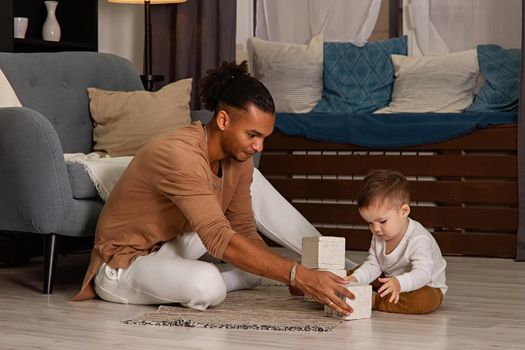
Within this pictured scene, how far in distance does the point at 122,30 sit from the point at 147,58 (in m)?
0.59

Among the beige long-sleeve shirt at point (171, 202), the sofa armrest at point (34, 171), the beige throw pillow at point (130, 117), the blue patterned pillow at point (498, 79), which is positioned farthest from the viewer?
the blue patterned pillow at point (498, 79)

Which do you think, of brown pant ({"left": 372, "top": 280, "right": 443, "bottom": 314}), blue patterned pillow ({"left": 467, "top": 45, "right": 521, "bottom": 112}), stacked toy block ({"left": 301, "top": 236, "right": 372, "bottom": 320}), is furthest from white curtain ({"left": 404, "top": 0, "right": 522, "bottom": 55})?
stacked toy block ({"left": 301, "top": 236, "right": 372, "bottom": 320})

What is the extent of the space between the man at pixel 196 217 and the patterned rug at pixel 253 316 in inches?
2.5

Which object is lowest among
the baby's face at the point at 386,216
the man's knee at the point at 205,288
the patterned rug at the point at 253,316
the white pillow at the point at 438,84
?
the patterned rug at the point at 253,316

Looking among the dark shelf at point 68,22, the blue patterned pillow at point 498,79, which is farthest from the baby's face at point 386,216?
the dark shelf at point 68,22

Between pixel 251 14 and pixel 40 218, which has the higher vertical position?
pixel 251 14

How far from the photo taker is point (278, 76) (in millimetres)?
5309

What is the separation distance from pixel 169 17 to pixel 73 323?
2.76 metres

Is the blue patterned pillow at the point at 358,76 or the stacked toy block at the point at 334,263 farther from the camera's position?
the blue patterned pillow at the point at 358,76

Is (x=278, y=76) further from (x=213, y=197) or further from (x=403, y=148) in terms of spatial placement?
(x=213, y=197)

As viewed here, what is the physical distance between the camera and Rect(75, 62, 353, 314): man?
2.88 metres

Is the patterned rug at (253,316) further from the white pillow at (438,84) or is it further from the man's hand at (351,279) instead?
the white pillow at (438,84)

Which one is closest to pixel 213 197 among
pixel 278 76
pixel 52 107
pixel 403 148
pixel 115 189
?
pixel 115 189

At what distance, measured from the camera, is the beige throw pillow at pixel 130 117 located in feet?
13.8
